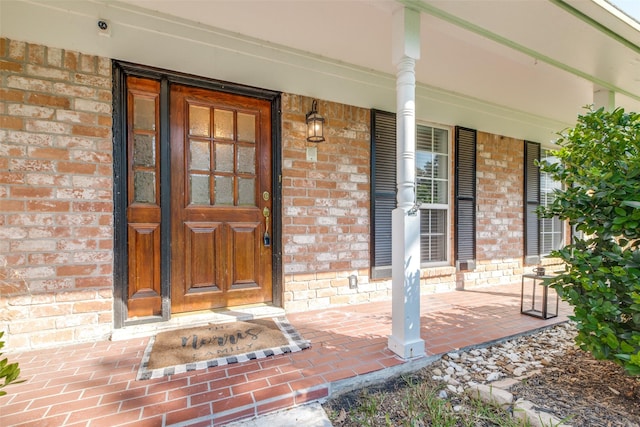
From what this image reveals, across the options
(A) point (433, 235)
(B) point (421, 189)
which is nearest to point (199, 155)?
(B) point (421, 189)

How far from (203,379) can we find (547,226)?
218 inches

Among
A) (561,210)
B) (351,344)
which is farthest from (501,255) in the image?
(351,344)

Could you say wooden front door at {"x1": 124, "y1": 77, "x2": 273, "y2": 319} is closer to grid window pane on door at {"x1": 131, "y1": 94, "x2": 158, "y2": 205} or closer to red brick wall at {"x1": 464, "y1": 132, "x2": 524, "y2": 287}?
grid window pane on door at {"x1": 131, "y1": 94, "x2": 158, "y2": 205}

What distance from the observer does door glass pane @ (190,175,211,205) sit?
9.03ft

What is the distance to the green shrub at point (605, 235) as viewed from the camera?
65.0 inches

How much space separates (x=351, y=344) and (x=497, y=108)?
12.7 feet

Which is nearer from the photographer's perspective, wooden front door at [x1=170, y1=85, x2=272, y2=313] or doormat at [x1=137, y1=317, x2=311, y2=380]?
doormat at [x1=137, y1=317, x2=311, y2=380]

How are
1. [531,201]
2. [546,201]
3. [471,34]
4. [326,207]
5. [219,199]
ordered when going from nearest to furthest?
1. [471,34]
2. [219,199]
3. [326,207]
4. [531,201]
5. [546,201]

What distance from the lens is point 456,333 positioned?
254cm

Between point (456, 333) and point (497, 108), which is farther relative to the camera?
point (497, 108)

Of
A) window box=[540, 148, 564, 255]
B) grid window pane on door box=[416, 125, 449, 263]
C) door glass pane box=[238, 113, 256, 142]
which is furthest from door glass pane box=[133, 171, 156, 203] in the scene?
window box=[540, 148, 564, 255]

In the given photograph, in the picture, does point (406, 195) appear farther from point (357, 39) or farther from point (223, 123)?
point (223, 123)

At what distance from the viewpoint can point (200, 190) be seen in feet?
9.11

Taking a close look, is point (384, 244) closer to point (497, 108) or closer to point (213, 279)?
point (213, 279)
